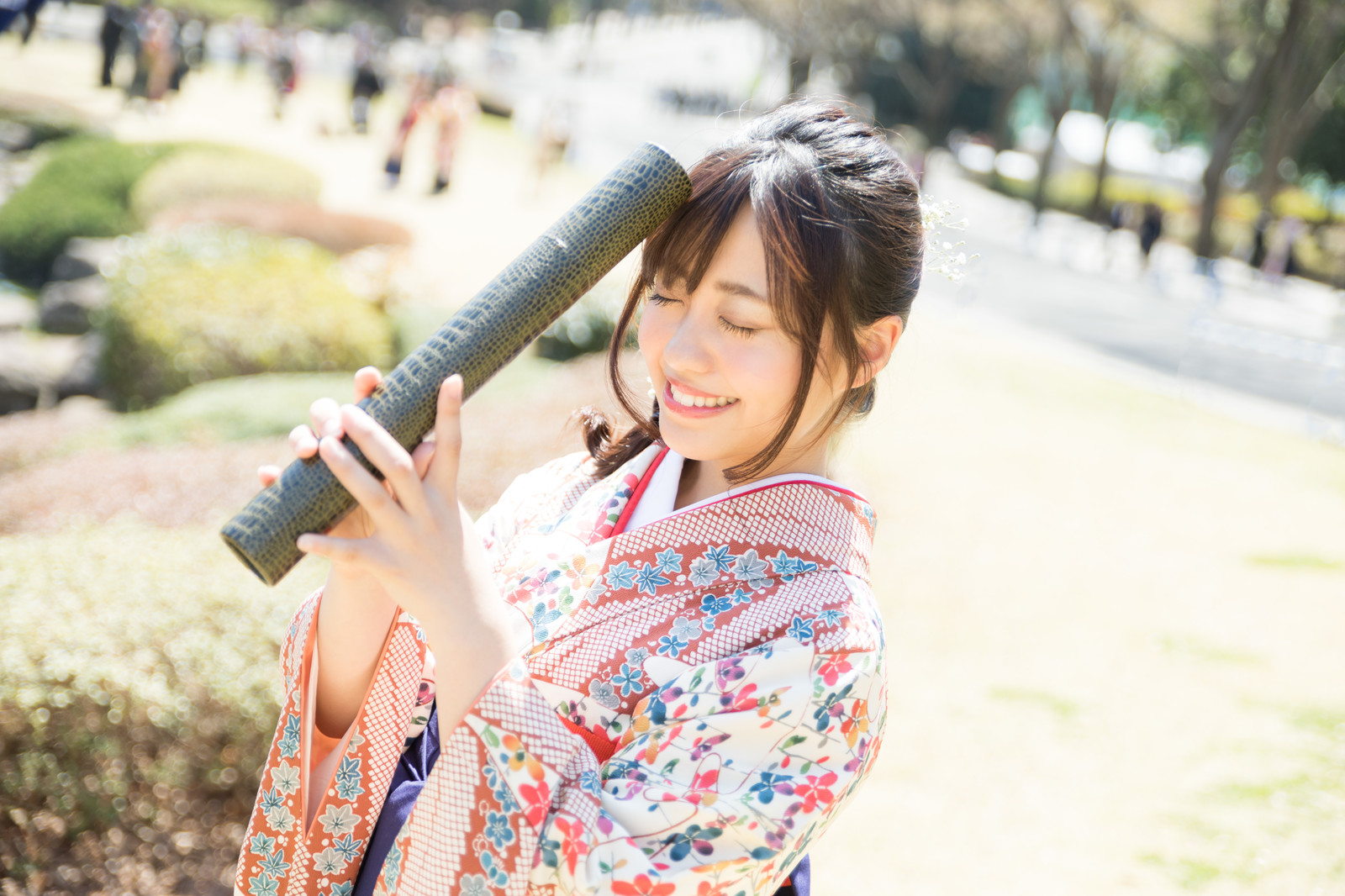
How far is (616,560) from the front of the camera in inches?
62.1

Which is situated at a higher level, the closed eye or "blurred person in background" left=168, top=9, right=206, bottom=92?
the closed eye

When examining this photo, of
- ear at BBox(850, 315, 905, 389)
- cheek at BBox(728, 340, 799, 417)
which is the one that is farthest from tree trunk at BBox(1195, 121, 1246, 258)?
cheek at BBox(728, 340, 799, 417)

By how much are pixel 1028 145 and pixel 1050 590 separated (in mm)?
50784

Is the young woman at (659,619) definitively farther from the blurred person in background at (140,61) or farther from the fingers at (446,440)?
the blurred person in background at (140,61)

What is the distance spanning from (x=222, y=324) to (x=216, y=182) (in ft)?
21.5

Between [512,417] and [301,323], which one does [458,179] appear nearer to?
[301,323]

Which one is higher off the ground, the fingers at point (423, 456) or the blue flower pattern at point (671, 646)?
the fingers at point (423, 456)

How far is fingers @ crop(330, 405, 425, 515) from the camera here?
1138 millimetres

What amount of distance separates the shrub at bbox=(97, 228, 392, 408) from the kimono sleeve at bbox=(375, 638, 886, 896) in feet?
23.4

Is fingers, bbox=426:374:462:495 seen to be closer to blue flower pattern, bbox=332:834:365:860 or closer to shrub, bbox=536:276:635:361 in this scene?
blue flower pattern, bbox=332:834:365:860

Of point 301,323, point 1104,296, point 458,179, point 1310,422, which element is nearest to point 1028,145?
point 1104,296

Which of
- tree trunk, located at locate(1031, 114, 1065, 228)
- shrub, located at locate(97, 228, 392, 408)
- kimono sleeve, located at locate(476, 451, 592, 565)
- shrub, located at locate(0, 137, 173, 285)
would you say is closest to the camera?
kimono sleeve, located at locate(476, 451, 592, 565)

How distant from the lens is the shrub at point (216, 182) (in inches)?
517

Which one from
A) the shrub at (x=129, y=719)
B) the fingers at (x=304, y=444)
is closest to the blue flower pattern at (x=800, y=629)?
the fingers at (x=304, y=444)
